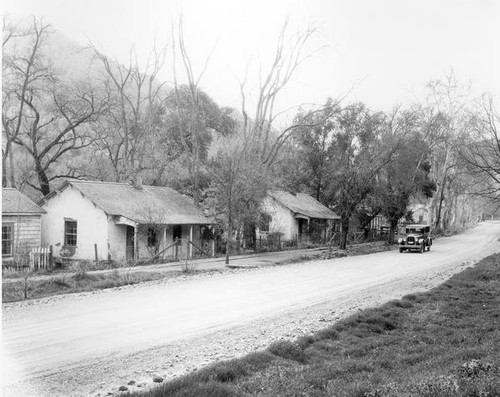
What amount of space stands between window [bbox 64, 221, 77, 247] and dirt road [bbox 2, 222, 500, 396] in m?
8.00

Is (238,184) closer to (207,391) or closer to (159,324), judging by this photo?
(159,324)

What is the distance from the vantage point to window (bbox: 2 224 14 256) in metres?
19.1

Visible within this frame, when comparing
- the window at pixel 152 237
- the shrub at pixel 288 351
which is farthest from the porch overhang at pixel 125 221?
the shrub at pixel 288 351

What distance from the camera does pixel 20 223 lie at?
69.2 feet

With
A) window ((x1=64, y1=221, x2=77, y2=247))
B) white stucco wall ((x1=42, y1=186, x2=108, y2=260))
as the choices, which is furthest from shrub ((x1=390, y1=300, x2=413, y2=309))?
window ((x1=64, y1=221, x2=77, y2=247))

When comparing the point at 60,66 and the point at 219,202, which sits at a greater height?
the point at 60,66

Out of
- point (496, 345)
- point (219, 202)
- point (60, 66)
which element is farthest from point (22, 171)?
point (496, 345)

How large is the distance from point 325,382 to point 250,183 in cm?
2065

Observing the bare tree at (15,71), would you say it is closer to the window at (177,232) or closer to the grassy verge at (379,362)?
the grassy verge at (379,362)

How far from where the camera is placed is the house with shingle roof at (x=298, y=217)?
38.6 meters

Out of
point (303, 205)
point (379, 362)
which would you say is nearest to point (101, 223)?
point (379, 362)

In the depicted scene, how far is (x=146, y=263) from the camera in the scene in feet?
74.1

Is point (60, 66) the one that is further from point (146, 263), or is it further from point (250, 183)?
point (250, 183)

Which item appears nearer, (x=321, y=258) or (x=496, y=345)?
(x=496, y=345)
